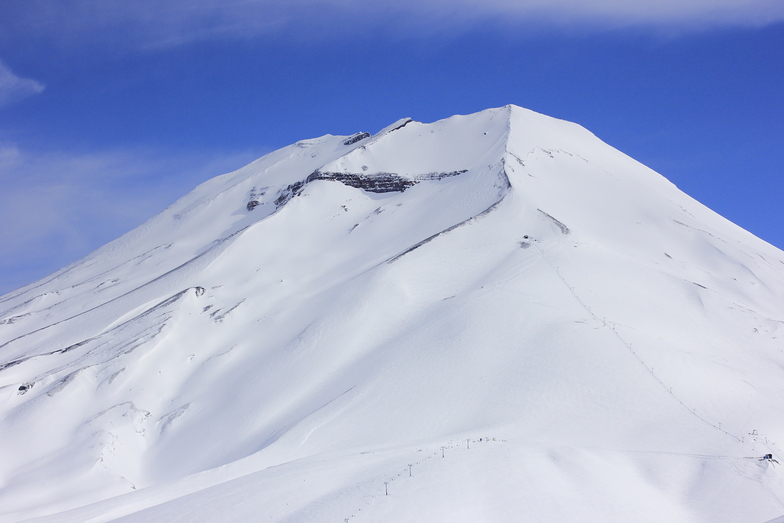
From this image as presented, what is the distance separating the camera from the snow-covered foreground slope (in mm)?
15844

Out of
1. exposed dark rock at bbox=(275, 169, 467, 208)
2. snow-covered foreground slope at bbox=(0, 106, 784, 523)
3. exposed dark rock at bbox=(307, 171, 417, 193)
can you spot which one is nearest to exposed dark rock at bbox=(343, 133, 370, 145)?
snow-covered foreground slope at bbox=(0, 106, 784, 523)

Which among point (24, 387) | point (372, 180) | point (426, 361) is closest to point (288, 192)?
point (372, 180)

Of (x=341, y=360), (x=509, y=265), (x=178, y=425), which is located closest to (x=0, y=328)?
(x=178, y=425)

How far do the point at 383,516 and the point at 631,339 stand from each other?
18.9 m

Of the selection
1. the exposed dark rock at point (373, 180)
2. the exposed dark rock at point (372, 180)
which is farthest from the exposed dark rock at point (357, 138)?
the exposed dark rock at point (372, 180)

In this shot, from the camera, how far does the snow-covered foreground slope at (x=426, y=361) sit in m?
15.8

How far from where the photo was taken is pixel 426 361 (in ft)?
92.5

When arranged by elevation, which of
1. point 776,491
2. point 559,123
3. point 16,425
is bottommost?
point 776,491

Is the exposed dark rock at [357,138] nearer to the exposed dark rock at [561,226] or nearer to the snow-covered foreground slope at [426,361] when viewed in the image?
the snow-covered foreground slope at [426,361]

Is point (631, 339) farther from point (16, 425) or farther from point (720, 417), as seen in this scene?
point (16, 425)

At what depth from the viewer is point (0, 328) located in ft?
170

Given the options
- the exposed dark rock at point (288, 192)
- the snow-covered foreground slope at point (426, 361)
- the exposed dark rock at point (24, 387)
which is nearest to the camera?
the snow-covered foreground slope at point (426, 361)

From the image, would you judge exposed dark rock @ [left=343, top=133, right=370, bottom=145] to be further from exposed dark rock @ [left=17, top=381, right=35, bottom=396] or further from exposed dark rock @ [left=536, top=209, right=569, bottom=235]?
exposed dark rock @ [left=17, top=381, right=35, bottom=396]

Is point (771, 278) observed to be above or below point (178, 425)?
below
